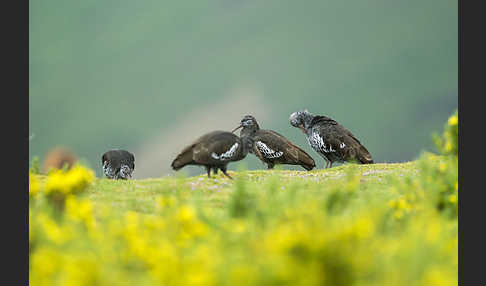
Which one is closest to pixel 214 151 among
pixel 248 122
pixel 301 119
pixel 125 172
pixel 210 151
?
pixel 210 151

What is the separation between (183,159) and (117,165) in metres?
6.36

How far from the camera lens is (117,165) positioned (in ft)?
50.4

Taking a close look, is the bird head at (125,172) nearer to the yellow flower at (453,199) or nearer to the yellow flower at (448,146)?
the yellow flower at (448,146)

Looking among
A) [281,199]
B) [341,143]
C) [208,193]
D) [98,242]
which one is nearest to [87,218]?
[98,242]

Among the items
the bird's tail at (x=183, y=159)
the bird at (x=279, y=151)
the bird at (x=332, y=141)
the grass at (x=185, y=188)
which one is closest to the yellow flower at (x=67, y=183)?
the grass at (x=185, y=188)

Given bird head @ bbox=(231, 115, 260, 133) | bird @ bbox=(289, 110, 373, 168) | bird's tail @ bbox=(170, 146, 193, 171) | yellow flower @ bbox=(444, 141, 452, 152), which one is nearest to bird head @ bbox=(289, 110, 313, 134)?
bird @ bbox=(289, 110, 373, 168)

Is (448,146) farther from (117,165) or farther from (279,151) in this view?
(117,165)

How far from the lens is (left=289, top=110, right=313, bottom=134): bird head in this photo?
15734 millimetres

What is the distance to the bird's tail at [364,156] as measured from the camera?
48.6 feet

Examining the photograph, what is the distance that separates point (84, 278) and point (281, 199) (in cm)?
278

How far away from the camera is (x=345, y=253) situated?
364cm

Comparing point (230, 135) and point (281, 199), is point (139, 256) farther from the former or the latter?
point (230, 135)

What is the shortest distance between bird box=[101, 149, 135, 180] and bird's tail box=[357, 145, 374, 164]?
6.11 meters

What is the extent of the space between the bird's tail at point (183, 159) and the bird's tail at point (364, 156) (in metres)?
6.57
